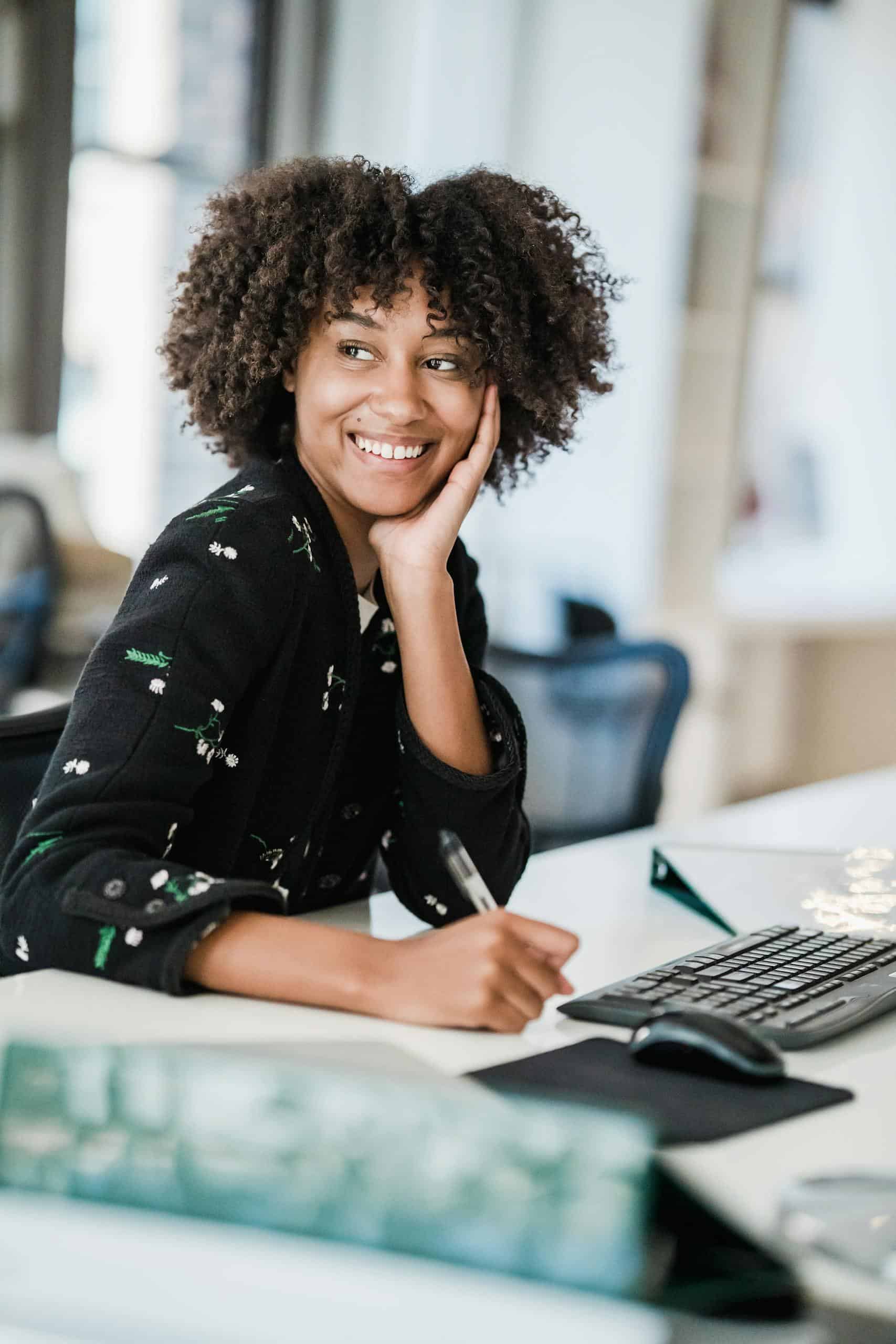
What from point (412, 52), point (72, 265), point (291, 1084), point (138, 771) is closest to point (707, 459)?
point (412, 52)

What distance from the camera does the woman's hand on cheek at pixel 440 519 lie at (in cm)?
118

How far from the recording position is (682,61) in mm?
3604

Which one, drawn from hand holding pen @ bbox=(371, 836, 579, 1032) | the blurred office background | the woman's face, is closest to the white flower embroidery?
hand holding pen @ bbox=(371, 836, 579, 1032)

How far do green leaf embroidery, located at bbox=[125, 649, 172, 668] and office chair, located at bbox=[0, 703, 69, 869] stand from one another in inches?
5.5

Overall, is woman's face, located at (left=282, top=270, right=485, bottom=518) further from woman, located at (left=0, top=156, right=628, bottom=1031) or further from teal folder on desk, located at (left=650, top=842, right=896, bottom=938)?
teal folder on desk, located at (left=650, top=842, right=896, bottom=938)

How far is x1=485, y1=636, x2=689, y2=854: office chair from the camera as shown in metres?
1.76

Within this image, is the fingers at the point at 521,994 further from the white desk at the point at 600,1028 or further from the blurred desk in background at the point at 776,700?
the blurred desk in background at the point at 776,700

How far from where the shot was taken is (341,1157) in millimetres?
604

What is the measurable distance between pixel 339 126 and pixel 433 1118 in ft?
12.7

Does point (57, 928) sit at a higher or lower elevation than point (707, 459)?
lower

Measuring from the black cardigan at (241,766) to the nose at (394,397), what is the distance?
0.08m

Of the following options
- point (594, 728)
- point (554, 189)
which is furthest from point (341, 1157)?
point (554, 189)

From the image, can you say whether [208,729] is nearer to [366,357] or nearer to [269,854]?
[269,854]

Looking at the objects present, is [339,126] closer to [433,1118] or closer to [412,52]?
[412,52]
